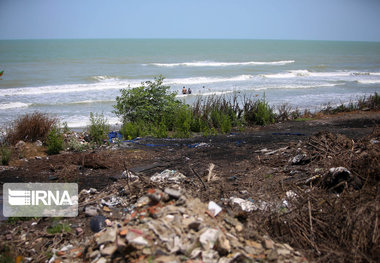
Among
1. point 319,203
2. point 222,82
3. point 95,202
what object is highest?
point 222,82

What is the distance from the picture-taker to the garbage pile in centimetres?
317

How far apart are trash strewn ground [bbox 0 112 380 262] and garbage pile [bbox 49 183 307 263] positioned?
0.04 feet

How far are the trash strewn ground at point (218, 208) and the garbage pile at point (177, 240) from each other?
0.01 m

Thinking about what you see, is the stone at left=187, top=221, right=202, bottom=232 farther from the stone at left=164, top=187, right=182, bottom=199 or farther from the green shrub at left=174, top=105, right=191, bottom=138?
the green shrub at left=174, top=105, right=191, bottom=138

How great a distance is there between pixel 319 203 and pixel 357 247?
910 mm

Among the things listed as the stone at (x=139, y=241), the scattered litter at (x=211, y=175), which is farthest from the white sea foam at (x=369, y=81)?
the stone at (x=139, y=241)

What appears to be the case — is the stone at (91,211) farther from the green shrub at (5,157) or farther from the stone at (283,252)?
the green shrub at (5,157)

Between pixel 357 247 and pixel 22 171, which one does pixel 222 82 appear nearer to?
pixel 22 171

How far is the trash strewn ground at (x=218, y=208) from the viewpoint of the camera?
10.9 feet

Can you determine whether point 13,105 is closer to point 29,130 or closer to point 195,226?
point 29,130

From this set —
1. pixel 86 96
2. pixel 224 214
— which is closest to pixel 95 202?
pixel 224 214

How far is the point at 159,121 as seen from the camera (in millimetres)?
11617

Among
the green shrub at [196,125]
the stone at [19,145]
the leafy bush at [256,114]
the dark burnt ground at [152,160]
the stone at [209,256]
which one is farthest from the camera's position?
Result: the leafy bush at [256,114]

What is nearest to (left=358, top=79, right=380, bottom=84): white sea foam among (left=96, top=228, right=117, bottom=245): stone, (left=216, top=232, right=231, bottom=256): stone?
(left=216, top=232, right=231, bottom=256): stone
